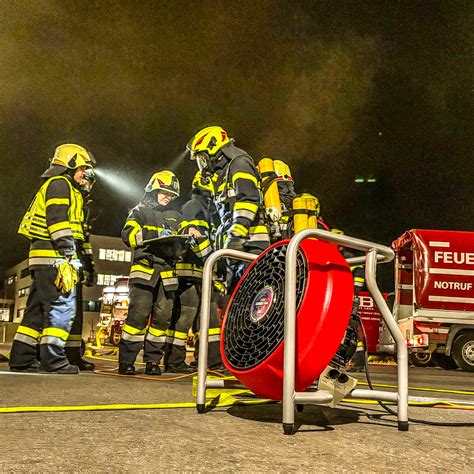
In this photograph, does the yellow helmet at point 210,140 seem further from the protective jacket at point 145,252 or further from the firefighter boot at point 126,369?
the firefighter boot at point 126,369

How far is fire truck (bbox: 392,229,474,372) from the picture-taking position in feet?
36.6

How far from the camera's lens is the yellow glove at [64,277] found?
17.5ft

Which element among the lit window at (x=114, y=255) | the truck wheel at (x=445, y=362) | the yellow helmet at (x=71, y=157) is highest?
the lit window at (x=114, y=255)

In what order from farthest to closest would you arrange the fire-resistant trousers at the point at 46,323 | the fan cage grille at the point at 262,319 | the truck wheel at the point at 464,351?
the truck wheel at the point at 464,351, the fire-resistant trousers at the point at 46,323, the fan cage grille at the point at 262,319

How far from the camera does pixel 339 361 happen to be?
2891mm

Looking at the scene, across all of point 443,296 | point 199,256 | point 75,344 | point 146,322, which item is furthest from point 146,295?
point 443,296

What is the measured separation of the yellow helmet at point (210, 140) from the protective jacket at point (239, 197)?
0.08 meters

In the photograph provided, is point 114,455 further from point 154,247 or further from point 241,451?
point 154,247

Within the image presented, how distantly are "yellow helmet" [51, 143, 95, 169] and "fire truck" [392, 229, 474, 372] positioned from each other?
7754 mm

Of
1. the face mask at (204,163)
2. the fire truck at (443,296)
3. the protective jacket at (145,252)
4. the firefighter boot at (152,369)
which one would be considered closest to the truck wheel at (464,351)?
the fire truck at (443,296)

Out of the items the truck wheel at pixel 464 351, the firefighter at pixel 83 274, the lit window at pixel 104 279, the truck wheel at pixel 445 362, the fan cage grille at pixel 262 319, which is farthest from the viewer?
the lit window at pixel 104 279

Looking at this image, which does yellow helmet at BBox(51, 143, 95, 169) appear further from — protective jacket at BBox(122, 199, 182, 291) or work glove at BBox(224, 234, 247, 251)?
work glove at BBox(224, 234, 247, 251)

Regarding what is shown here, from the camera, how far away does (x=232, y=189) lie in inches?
219

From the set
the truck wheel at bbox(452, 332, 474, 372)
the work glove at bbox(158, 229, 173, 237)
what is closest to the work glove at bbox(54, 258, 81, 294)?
the work glove at bbox(158, 229, 173, 237)
